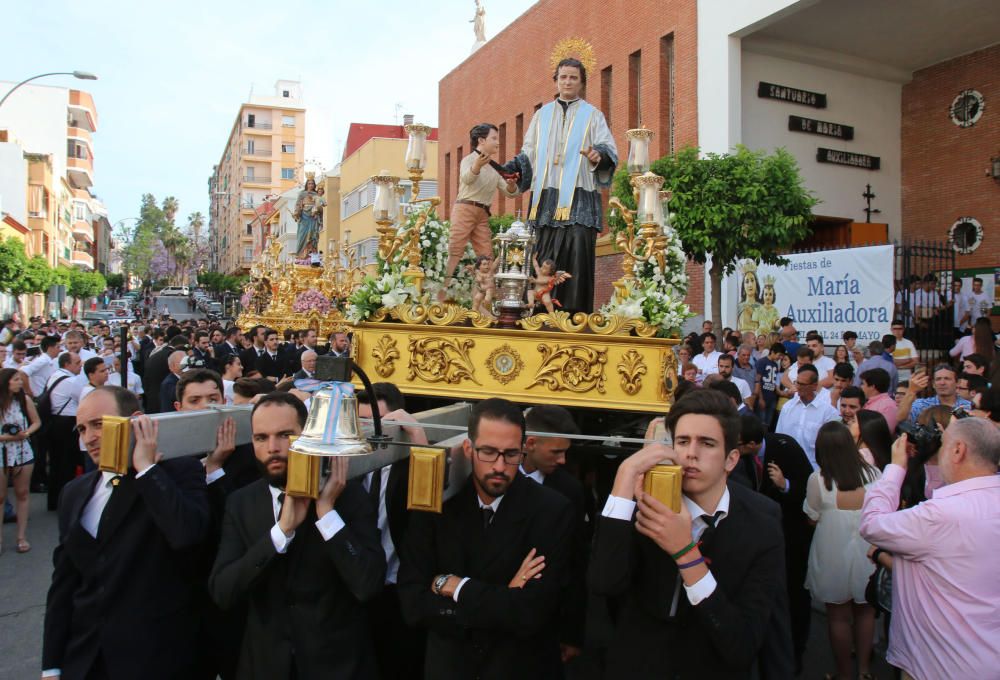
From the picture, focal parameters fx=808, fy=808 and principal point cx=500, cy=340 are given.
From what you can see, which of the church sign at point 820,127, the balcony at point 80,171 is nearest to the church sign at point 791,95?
the church sign at point 820,127

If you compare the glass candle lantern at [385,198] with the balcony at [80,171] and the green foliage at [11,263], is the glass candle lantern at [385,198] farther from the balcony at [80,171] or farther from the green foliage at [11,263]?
the balcony at [80,171]

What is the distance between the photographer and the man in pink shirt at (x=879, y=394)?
273 inches

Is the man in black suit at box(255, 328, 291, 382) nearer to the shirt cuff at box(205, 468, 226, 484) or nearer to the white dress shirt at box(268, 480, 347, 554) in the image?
the shirt cuff at box(205, 468, 226, 484)

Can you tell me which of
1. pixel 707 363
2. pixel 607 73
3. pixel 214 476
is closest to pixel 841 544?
pixel 214 476

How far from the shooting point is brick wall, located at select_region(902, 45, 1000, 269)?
19.9m

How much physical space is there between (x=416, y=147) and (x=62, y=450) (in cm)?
526

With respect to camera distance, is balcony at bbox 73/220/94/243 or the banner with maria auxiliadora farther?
balcony at bbox 73/220/94/243

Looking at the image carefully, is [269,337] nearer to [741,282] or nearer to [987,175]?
[741,282]

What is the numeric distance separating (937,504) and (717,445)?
4.64 ft

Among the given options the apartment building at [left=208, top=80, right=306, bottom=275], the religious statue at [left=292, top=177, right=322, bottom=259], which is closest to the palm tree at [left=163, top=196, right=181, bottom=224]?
the apartment building at [left=208, top=80, right=306, bottom=275]

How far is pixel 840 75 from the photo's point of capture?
70.7ft

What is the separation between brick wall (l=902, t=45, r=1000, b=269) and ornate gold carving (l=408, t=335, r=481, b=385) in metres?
18.1

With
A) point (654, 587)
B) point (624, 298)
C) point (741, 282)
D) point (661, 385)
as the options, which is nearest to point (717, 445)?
point (654, 587)

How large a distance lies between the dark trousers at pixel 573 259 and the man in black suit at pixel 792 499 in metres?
2.56
